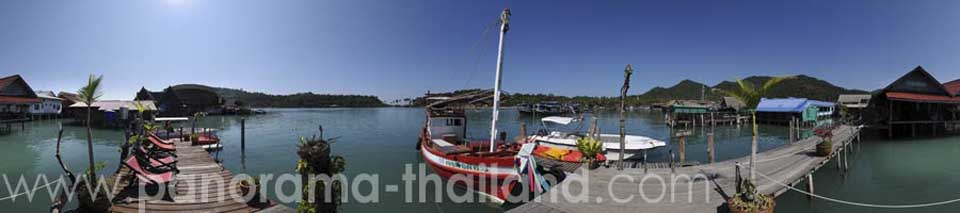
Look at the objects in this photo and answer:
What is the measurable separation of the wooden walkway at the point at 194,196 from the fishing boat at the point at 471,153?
713cm

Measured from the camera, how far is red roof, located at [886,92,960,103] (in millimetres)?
28947

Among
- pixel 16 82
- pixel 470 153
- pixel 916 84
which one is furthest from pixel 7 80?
pixel 916 84

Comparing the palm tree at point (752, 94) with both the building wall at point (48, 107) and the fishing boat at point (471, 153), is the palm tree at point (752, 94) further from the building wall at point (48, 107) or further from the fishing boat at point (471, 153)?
the building wall at point (48, 107)

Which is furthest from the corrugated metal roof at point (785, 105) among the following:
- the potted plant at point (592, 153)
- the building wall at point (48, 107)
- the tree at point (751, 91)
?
the building wall at point (48, 107)

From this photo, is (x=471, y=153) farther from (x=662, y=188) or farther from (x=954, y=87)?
(x=954, y=87)

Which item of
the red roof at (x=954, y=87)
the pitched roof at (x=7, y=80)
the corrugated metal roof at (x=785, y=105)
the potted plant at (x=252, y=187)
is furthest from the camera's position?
the corrugated metal roof at (x=785, y=105)

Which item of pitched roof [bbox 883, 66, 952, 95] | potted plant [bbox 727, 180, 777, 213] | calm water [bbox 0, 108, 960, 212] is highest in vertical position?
pitched roof [bbox 883, 66, 952, 95]

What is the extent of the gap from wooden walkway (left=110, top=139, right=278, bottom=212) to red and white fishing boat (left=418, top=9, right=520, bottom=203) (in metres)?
7.12

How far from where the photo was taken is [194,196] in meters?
10.0

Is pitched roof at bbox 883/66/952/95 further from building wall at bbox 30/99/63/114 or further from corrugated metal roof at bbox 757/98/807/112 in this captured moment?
building wall at bbox 30/99/63/114

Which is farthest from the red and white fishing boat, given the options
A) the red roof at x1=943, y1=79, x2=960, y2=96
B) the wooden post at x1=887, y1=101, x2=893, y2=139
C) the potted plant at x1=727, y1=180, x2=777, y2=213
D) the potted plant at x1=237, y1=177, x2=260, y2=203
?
the red roof at x1=943, y1=79, x2=960, y2=96

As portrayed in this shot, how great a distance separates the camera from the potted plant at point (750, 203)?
23.1 ft

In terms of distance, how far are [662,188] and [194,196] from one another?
13.8m

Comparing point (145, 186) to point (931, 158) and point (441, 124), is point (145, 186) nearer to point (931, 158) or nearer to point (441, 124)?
point (441, 124)
